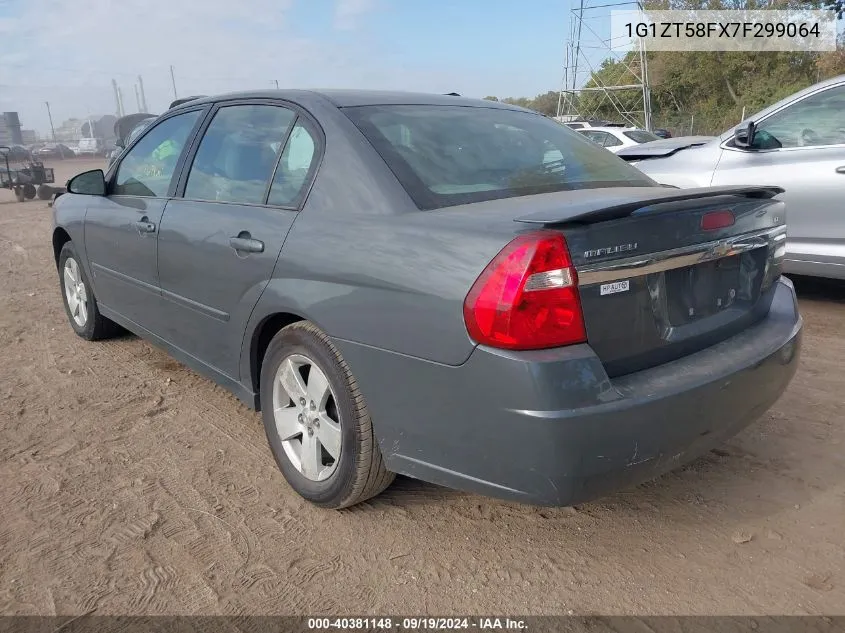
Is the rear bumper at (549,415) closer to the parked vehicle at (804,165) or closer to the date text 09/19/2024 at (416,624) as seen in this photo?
the date text 09/19/2024 at (416,624)

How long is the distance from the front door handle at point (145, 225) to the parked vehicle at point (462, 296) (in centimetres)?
16

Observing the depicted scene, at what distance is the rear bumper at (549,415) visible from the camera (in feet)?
6.16

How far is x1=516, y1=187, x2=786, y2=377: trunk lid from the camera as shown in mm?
1959

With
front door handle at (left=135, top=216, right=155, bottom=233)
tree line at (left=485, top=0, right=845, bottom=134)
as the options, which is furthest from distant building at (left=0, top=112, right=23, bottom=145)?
front door handle at (left=135, top=216, right=155, bottom=233)

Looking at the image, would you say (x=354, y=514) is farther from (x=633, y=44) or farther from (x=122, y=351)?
(x=633, y=44)

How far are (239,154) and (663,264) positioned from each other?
1978 millimetres

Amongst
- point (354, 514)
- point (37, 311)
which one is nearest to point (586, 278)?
point (354, 514)

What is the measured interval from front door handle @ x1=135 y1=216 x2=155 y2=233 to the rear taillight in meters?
2.24

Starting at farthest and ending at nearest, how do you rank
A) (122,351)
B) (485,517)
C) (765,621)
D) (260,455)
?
(122,351)
(260,455)
(485,517)
(765,621)

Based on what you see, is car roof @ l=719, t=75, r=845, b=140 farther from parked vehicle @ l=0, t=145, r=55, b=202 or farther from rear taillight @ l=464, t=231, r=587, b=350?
parked vehicle @ l=0, t=145, r=55, b=202

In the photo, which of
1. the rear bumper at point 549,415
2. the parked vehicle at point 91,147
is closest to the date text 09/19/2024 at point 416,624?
the rear bumper at point 549,415

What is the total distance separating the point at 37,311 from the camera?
18.9ft

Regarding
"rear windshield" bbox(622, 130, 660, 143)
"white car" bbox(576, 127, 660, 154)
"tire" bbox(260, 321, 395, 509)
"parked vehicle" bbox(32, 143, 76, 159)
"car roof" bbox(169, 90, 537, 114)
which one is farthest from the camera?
"parked vehicle" bbox(32, 143, 76, 159)

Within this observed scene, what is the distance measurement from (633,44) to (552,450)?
33412mm
